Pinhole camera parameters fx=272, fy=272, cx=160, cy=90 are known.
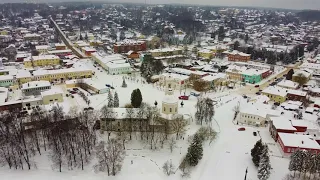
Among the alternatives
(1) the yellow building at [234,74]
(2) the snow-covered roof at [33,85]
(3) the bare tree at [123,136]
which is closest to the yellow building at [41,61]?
(2) the snow-covered roof at [33,85]

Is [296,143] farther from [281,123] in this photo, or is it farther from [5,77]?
[5,77]

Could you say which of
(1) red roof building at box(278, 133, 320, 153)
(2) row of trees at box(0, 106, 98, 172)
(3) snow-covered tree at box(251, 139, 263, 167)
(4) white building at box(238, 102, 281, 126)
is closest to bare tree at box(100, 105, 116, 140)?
(2) row of trees at box(0, 106, 98, 172)

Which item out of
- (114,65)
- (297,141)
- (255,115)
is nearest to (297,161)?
(297,141)

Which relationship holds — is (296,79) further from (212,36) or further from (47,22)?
(47,22)

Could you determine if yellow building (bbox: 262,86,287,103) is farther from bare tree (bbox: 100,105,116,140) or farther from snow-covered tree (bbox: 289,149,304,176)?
bare tree (bbox: 100,105,116,140)

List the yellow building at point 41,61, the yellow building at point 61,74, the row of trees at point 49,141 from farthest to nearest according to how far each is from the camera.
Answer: the yellow building at point 41,61
the yellow building at point 61,74
the row of trees at point 49,141

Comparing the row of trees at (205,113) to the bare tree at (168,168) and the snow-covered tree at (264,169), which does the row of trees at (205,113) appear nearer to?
the bare tree at (168,168)
